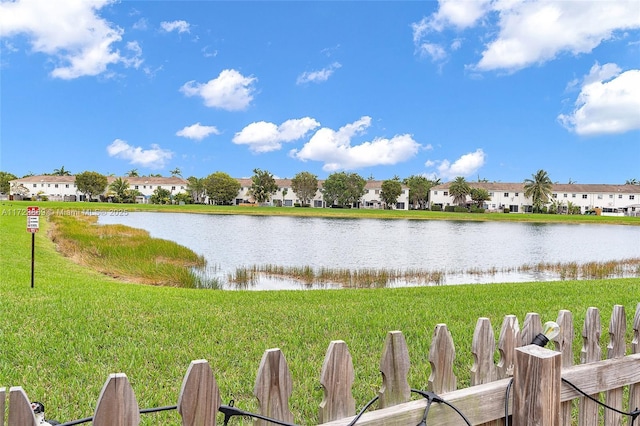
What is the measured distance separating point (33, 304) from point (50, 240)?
16.3 metres

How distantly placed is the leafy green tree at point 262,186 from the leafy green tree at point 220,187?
13.9 feet

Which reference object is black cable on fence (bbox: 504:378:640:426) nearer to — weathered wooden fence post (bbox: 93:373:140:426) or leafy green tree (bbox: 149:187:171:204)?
weathered wooden fence post (bbox: 93:373:140:426)

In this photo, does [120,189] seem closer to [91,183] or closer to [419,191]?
[91,183]

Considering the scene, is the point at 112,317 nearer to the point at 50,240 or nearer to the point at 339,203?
the point at 50,240

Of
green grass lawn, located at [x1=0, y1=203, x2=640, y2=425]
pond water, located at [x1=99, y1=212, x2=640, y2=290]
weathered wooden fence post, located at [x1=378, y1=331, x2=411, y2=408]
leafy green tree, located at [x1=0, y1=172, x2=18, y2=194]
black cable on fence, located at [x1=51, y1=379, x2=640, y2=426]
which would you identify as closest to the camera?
black cable on fence, located at [x1=51, y1=379, x2=640, y2=426]

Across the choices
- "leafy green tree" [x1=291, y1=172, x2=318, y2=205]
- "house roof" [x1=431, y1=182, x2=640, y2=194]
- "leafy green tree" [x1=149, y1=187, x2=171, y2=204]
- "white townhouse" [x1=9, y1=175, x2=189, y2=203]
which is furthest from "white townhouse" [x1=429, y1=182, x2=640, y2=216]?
"white townhouse" [x1=9, y1=175, x2=189, y2=203]

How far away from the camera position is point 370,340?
517 centimetres

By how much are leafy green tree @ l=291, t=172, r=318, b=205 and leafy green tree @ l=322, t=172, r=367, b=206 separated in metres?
2.79

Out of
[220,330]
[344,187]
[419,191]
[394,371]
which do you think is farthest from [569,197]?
[394,371]

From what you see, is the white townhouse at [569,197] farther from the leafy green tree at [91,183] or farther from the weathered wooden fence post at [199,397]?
the weathered wooden fence post at [199,397]

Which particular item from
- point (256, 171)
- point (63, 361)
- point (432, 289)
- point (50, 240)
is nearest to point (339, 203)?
point (256, 171)

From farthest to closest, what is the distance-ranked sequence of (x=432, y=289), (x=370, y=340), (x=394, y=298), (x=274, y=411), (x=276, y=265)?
(x=276, y=265), (x=432, y=289), (x=394, y=298), (x=370, y=340), (x=274, y=411)

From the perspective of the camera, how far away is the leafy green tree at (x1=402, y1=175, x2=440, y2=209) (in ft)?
315

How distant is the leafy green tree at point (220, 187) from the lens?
92000 mm
